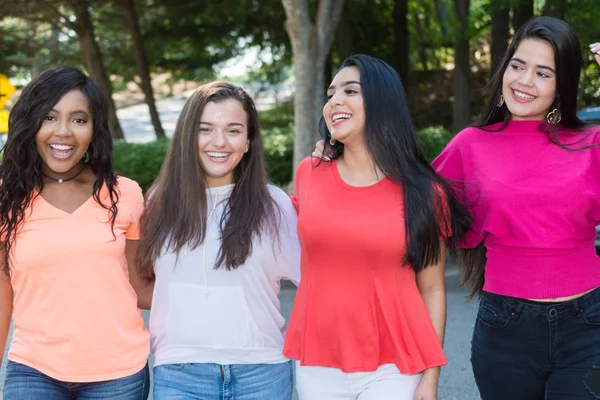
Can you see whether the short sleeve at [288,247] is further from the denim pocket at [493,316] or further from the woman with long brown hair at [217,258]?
the denim pocket at [493,316]

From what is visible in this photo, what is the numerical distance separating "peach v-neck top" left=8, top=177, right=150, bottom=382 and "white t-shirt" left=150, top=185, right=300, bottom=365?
0.45 ft

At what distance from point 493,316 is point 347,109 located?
1.03m

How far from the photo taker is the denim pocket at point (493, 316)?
3.11 metres

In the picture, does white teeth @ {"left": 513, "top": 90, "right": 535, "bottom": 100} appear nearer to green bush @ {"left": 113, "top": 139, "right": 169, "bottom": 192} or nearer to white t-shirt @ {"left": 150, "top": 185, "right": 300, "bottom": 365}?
white t-shirt @ {"left": 150, "top": 185, "right": 300, "bottom": 365}

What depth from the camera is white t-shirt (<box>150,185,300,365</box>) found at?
2932 millimetres

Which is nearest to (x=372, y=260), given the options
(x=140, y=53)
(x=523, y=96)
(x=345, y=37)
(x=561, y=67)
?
(x=523, y=96)

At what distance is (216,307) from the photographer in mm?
2947

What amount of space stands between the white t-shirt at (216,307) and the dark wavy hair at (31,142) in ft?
1.15

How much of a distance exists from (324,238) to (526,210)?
2.79ft

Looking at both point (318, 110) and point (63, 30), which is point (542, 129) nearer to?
point (318, 110)

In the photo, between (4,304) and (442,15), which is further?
(442,15)

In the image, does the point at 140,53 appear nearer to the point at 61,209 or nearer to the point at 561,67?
the point at 61,209

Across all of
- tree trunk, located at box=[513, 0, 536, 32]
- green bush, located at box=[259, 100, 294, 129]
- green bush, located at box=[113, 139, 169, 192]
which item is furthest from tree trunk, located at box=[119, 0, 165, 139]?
tree trunk, located at box=[513, 0, 536, 32]

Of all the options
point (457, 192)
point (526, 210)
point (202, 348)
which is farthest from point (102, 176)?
point (526, 210)
